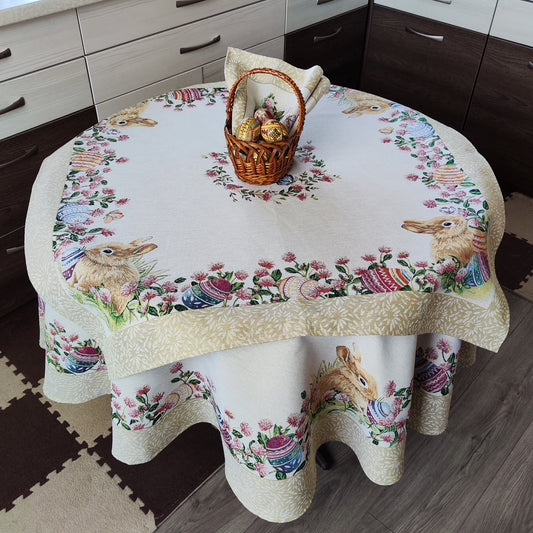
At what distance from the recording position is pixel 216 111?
4.65 feet

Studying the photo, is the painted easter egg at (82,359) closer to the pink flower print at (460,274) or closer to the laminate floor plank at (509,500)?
the pink flower print at (460,274)

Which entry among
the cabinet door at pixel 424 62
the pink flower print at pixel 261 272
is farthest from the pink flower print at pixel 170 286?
the cabinet door at pixel 424 62

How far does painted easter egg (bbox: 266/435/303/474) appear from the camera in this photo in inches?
39.6

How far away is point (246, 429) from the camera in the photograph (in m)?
1.01

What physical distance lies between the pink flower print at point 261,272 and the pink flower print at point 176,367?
0.78ft

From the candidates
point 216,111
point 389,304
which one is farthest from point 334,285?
point 216,111

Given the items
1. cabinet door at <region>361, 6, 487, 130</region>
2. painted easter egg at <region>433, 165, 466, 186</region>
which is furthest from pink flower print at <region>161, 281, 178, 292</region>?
cabinet door at <region>361, 6, 487, 130</region>

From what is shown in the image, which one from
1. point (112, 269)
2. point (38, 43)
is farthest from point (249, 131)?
point (38, 43)

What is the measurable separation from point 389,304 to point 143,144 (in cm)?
71

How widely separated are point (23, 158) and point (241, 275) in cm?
105

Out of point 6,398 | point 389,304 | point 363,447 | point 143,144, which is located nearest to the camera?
point 389,304

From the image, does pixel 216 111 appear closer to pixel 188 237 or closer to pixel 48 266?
pixel 188 237

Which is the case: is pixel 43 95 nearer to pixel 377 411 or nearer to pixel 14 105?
pixel 14 105

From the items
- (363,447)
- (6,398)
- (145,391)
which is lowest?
(6,398)
